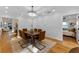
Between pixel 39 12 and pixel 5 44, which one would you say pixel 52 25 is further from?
pixel 5 44

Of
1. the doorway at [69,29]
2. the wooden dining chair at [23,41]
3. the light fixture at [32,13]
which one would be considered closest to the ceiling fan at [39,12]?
the light fixture at [32,13]

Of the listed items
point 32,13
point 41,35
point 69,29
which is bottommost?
point 41,35

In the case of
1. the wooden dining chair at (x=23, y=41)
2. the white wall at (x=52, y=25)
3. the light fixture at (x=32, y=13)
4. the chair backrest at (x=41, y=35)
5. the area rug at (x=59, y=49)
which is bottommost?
the area rug at (x=59, y=49)

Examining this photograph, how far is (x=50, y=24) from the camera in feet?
6.59

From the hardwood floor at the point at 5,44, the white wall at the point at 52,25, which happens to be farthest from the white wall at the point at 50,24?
the hardwood floor at the point at 5,44

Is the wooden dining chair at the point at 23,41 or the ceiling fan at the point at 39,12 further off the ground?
the ceiling fan at the point at 39,12

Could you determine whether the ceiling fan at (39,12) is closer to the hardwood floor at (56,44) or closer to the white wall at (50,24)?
the white wall at (50,24)

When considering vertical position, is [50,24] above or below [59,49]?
above

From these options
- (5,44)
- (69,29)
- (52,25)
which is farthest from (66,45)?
(5,44)

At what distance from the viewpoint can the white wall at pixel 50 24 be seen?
1986 millimetres

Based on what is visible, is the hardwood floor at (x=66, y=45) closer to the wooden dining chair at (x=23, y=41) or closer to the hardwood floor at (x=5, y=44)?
the wooden dining chair at (x=23, y=41)
